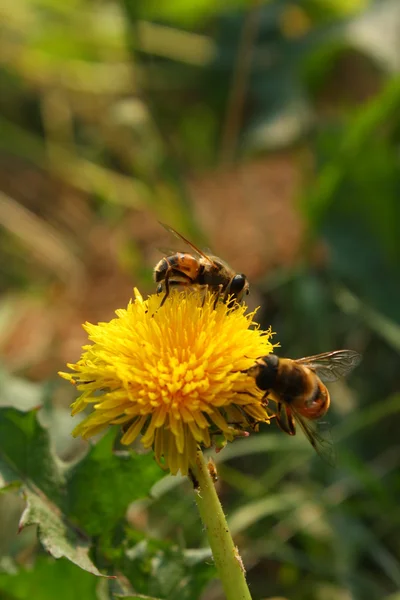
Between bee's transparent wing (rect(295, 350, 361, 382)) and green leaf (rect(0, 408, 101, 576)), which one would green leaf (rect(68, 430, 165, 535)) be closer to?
green leaf (rect(0, 408, 101, 576))

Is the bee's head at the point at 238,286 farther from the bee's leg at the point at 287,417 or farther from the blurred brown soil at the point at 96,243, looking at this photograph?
the blurred brown soil at the point at 96,243

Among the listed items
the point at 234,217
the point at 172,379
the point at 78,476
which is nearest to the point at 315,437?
the point at 172,379

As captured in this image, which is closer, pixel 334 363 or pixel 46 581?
pixel 334 363

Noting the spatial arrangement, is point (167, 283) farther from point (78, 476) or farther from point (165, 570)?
point (165, 570)

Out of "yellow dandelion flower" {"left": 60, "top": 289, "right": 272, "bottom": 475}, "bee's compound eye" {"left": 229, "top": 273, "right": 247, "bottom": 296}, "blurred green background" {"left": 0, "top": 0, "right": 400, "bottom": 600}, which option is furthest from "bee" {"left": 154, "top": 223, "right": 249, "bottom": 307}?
"blurred green background" {"left": 0, "top": 0, "right": 400, "bottom": 600}

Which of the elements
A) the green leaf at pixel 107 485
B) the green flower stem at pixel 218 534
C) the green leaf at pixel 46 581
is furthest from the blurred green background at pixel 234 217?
the green flower stem at pixel 218 534
